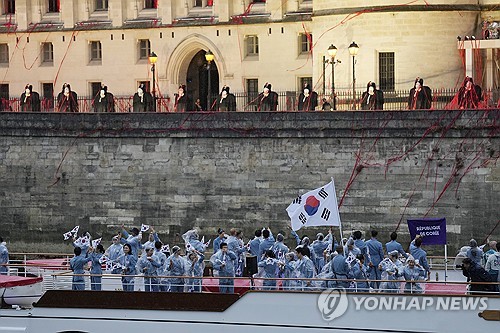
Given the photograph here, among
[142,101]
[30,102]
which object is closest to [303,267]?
[142,101]

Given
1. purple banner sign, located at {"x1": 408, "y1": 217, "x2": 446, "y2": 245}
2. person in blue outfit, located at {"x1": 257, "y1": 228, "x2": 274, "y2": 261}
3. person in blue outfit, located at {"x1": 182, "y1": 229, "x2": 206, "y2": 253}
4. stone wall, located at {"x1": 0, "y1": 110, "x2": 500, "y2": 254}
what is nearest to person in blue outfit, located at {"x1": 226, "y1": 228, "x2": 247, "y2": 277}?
person in blue outfit, located at {"x1": 257, "y1": 228, "x2": 274, "y2": 261}

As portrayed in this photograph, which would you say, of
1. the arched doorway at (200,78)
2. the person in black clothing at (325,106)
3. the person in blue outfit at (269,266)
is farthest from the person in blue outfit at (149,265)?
the arched doorway at (200,78)

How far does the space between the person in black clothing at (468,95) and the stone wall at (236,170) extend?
5.73ft

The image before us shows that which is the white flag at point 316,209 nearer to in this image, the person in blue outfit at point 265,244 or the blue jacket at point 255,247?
the person in blue outfit at point 265,244

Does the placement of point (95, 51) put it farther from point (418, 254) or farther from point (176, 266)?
point (418, 254)

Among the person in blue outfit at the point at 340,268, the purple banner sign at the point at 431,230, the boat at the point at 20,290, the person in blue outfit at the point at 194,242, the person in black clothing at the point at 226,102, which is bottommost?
the boat at the point at 20,290

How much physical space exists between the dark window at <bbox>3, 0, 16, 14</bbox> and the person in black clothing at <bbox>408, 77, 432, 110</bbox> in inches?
803

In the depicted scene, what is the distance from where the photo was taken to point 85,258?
119 ft

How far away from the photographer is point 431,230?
36.9 m

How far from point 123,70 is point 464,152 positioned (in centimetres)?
1827

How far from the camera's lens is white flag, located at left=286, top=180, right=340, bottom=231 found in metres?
36.9

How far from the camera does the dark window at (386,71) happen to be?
5412 centimetres

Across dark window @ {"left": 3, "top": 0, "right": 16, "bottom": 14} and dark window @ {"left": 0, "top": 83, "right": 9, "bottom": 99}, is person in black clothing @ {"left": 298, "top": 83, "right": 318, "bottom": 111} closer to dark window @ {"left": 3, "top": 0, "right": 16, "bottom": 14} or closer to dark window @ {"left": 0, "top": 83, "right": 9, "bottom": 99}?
dark window @ {"left": 0, "top": 83, "right": 9, "bottom": 99}

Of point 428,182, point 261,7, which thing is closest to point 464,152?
point 428,182
